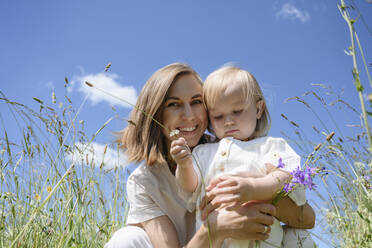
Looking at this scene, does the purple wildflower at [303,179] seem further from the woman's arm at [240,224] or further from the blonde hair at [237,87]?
the blonde hair at [237,87]

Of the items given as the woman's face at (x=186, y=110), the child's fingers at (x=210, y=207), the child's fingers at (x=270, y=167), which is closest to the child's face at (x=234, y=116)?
the woman's face at (x=186, y=110)

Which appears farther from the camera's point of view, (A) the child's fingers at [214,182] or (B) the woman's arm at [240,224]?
(A) the child's fingers at [214,182]

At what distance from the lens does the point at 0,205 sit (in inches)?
96.1

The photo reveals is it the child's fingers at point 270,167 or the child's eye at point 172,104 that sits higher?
the child's eye at point 172,104

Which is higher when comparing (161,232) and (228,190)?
(228,190)

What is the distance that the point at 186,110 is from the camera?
242 centimetres

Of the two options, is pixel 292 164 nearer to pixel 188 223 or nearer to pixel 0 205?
pixel 188 223

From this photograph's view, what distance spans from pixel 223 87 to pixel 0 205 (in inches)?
73.7

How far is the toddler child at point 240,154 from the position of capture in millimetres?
1812

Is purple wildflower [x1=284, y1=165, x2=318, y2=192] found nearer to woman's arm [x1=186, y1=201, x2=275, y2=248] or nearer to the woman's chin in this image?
woman's arm [x1=186, y1=201, x2=275, y2=248]

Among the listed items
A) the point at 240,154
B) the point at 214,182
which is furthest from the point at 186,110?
the point at 214,182

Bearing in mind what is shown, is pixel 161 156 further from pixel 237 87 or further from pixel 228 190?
pixel 228 190

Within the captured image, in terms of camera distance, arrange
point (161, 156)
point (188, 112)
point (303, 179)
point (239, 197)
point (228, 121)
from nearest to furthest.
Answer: point (303, 179)
point (239, 197)
point (228, 121)
point (188, 112)
point (161, 156)

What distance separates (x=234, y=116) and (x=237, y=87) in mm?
215
